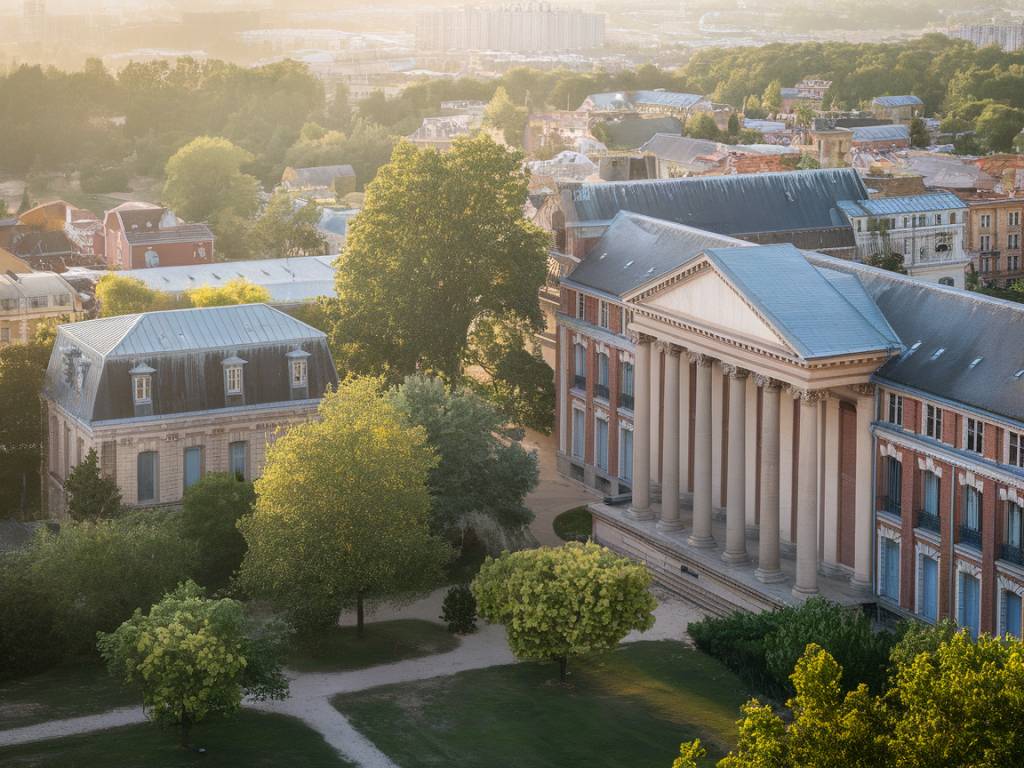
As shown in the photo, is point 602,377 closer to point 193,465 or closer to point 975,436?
point 193,465

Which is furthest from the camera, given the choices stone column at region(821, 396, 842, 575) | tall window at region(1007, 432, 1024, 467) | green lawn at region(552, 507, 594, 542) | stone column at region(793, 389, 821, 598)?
green lawn at region(552, 507, 594, 542)

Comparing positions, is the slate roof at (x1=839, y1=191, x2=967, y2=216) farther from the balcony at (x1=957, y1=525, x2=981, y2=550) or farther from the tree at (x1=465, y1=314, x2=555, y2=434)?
the balcony at (x1=957, y1=525, x2=981, y2=550)

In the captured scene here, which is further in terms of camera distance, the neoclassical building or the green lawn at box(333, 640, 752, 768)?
the neoclassical building

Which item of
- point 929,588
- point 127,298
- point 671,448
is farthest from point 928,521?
point 127,298

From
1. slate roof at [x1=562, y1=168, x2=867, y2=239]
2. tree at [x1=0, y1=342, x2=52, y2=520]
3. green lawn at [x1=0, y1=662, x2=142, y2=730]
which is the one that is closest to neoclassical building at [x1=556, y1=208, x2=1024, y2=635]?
slate roof at [x1=562, y1=168, x2=867, y2=239]

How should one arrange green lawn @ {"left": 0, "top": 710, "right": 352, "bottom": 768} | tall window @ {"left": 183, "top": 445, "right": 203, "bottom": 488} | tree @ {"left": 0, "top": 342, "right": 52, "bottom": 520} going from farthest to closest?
1. tree @ {"left": 0, "top": 342, "right": 52, "bottom": 520}
2. tall window @ {"left": 183, "top": 445, "right": 203, "bottom": 488}
3. green lawn @ {"left": 0, "top": 710, "right": 352, "bottom": 768}

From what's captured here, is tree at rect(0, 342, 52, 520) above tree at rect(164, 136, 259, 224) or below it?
below
